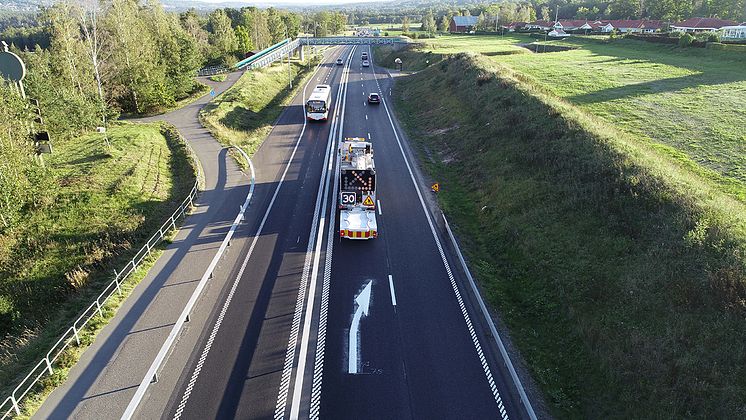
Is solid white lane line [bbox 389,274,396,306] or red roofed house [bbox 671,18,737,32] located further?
red roofed house [bbox 671,18,737,32]

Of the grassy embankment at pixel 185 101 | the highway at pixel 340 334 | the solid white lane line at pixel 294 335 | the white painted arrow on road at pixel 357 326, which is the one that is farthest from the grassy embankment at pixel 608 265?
the grassy embankment at pixel 185 101

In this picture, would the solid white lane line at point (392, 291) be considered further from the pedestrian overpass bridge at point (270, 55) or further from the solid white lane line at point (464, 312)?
the pedestrian overpass bridge at point (270, 55)

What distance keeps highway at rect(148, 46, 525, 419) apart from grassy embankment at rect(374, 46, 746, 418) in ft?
7.17

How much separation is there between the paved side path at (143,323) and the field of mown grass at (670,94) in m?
27.7

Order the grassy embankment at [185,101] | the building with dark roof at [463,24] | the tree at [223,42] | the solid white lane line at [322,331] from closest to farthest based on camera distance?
the solid white lane line at [322,331]
the grassy embankment at [185,101]
the tree at [223,42]
the building with dark roof at [463,24]

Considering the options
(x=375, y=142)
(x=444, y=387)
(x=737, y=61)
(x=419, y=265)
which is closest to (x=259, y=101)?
(x=375, y=142)

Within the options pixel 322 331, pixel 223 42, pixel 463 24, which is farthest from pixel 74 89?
pixel 463 24

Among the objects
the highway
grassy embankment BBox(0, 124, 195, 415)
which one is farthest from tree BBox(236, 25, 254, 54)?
the highway

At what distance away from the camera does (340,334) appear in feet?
52.9

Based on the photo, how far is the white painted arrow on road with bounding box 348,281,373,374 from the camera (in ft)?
48.4

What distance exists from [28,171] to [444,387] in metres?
29.6

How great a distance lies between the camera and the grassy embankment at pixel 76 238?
16266mm

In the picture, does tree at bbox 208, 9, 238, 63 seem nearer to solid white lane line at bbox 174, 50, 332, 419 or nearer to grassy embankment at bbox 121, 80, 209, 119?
grassy embankment at bbox 121, 80, 209, 119

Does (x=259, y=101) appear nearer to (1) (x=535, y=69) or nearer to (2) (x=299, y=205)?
(2) (x=299, y=205)
